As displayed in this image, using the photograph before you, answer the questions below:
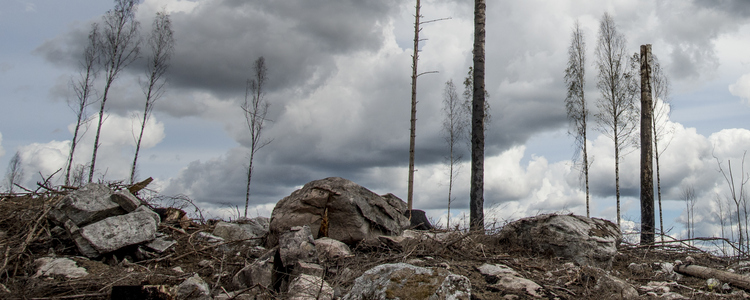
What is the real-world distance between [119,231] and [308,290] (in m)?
3.09

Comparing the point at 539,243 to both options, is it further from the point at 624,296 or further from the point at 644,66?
the point at 644,66

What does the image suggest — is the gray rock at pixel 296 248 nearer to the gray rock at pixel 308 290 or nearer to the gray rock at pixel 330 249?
the gray rock at pixel 330 249

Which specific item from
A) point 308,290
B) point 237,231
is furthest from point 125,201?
point 308,290

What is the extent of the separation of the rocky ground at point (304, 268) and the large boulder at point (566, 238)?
31 mm

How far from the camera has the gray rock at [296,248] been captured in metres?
4.66

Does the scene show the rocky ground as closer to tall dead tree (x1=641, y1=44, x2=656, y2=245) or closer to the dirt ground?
the dirt ground

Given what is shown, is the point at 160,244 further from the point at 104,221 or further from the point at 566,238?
the point at 566,238

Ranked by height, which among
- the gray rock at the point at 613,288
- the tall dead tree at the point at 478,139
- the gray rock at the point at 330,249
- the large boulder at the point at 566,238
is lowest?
the gray rock at the point at 613,288

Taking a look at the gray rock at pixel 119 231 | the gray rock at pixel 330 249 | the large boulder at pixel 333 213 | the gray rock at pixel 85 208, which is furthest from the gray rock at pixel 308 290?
the gray rock at pixel 85 208

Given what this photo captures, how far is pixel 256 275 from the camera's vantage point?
4.59 m

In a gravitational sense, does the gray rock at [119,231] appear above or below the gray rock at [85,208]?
below

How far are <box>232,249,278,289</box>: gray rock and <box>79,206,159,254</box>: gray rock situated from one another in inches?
65.6

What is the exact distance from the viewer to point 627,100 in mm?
18719

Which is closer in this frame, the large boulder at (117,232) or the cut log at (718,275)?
the cut log at (718,275)
